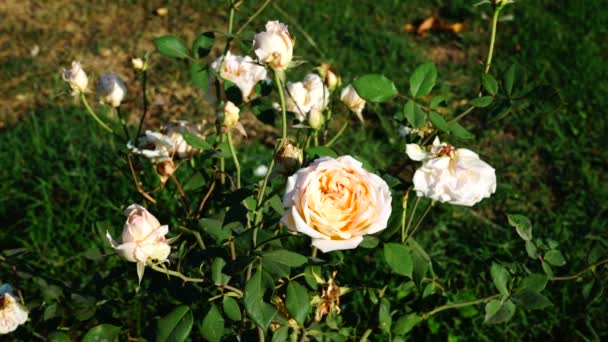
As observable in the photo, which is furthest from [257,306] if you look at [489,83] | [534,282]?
[534,282]

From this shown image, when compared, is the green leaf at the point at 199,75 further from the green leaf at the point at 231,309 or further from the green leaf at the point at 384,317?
the green leaf at the point at 384,317

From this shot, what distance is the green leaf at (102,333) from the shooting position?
1.17 metres

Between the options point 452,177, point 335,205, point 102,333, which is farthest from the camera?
point 102,333

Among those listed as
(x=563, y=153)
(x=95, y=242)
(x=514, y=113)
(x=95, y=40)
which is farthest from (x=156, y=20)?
(x=563, y=153)

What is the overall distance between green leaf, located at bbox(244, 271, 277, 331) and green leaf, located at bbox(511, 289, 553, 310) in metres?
0.58

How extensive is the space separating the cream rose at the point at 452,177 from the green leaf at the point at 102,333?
0.68 meters

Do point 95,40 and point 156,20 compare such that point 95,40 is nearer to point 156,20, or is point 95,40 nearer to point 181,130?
point 156,20

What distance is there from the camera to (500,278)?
4.19 feet

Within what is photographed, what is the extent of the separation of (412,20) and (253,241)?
2825 mm

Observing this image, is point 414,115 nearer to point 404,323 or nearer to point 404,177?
point 404,177

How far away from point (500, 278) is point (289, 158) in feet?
1.90

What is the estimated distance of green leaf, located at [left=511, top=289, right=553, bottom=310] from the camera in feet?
3.97

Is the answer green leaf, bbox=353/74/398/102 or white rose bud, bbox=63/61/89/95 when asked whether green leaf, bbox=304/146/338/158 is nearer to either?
green leaf, bbox=353/74/398/102

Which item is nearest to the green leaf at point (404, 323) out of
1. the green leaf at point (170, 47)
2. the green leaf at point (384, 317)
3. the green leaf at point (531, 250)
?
the green leaf at point (384, 317)
